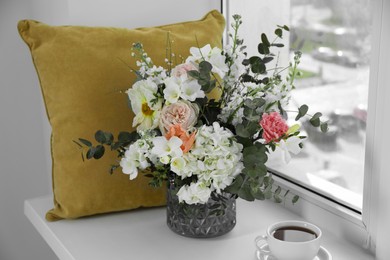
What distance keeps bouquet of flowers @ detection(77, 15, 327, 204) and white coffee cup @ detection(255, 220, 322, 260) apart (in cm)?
8

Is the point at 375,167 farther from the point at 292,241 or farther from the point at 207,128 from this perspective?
the point at 207,128

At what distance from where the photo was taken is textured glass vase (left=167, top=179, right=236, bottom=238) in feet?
4.06

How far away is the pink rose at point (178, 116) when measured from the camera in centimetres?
114

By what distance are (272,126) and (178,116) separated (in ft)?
0.62

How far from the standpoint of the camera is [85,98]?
1.31 metres

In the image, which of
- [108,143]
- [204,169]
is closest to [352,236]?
[204,169]

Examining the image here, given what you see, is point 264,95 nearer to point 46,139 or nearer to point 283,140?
point 283,140

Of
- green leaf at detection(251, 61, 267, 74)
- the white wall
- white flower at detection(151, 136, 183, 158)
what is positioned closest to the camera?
white flower at detection(151, 136, 183, 158)

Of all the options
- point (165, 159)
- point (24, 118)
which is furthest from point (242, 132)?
point (24, 118)

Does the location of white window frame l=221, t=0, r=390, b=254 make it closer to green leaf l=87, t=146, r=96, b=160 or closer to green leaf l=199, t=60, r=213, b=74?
green leaf l=199, t=60, r=213, b=74

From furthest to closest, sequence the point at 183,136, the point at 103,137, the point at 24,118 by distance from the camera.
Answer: the point at 24,118, the point at 103,137, the point at 183,136

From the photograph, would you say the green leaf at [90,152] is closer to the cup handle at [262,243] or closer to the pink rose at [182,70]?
the pink rose at [182,70]

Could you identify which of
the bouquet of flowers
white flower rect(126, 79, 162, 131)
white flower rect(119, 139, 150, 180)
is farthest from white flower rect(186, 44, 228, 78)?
white flower rect(119, 139, 150, 180)

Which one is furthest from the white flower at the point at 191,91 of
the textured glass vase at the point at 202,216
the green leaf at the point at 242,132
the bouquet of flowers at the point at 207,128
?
the textured glass vase at the point at 202,216
